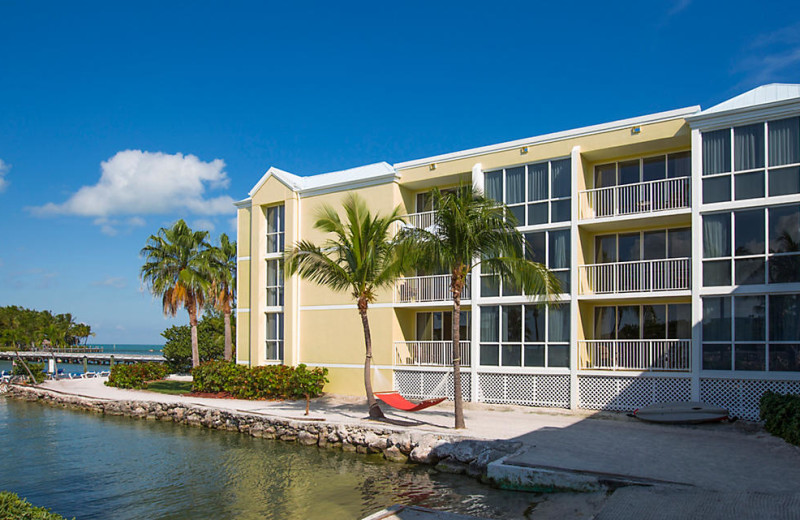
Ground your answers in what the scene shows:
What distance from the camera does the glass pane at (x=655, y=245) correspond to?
1895cm

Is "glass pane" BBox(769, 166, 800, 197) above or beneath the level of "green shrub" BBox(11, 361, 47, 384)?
above

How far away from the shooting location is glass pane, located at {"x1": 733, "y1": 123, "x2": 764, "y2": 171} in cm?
1625

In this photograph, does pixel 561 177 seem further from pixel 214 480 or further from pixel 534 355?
pixel 214 480

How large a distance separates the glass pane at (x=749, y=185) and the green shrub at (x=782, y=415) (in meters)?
5.26

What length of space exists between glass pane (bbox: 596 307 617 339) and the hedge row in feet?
33.5

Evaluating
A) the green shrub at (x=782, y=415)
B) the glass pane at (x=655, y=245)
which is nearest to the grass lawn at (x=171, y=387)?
the glass pane at (x=655, y=245)

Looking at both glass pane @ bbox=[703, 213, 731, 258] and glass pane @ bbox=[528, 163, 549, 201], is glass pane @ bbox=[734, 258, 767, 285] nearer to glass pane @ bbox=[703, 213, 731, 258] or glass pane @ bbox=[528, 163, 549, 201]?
glass pane @ bbox=[703, 213, 731, 258]

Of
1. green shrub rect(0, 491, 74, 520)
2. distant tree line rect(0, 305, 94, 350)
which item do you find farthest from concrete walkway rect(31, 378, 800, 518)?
distant tree line rect(0, 305, 94, 350)

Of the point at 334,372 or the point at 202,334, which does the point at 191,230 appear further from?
the point at 334,372

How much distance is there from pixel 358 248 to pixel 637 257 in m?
8.97

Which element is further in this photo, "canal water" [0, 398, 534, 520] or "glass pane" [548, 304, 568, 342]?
"glass pane" [548, 304, 568, 342]

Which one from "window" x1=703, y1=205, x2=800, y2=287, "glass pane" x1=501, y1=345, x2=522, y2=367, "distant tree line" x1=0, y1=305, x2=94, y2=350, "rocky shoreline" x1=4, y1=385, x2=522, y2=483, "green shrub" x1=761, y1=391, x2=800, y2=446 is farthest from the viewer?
"distant tree line" x1=0, y1=305, x2=94, y2=350

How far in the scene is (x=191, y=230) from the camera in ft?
99.9

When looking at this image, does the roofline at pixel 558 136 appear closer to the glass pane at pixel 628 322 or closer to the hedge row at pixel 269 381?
the glass pane at pixel 628 322
